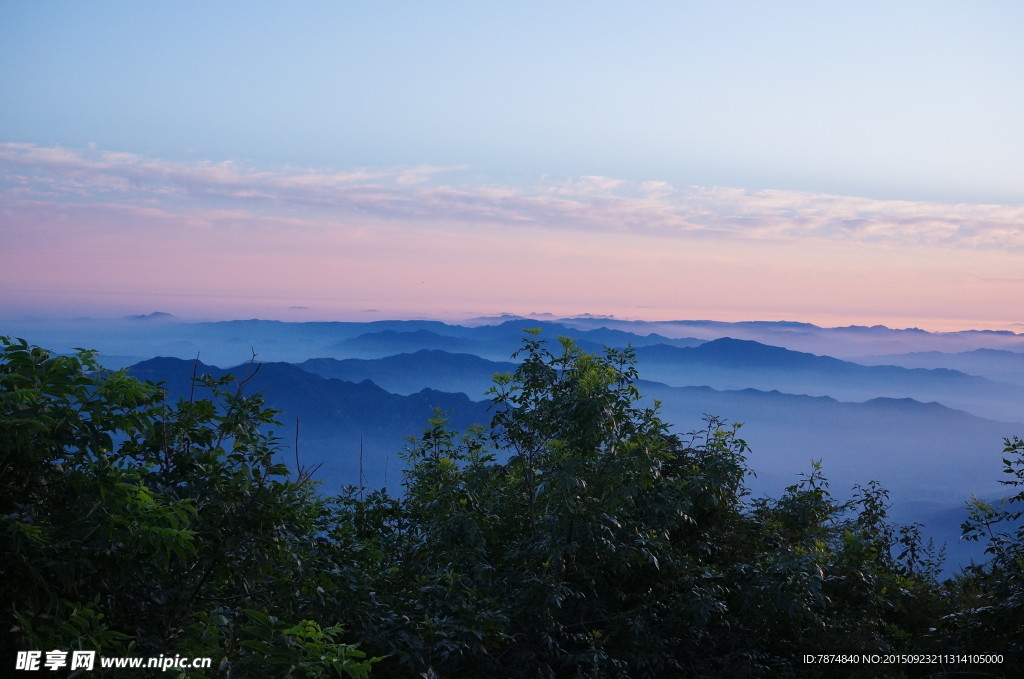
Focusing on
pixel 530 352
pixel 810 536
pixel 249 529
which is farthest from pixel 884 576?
pixel 249 529

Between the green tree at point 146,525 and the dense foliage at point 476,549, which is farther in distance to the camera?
the dense foliage at point 476,549

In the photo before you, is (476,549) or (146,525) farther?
(476,549)

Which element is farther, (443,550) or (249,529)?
(443,550)

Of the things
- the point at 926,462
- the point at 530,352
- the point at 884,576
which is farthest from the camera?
the point at 926,462

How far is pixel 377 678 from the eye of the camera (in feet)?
21.2

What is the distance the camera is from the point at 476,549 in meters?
8.02

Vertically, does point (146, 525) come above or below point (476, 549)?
above

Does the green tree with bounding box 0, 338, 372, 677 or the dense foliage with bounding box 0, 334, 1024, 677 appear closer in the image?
the green tree with bounding box 0, 338, 372, 677

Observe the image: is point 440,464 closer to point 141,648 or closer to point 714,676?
point 714,676

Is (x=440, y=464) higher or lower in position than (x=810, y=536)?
higher

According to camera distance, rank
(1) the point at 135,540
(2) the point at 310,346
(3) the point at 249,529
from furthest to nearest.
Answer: (2) the point at 310,346
(3) the point at 249,529
(1) the point at 135,540

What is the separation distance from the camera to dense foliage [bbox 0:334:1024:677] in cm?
423

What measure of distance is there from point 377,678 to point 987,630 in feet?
20.8

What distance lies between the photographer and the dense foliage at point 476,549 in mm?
4230
